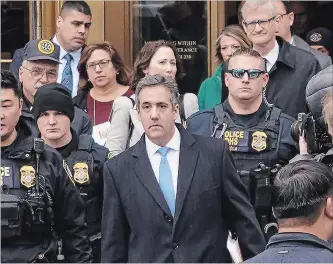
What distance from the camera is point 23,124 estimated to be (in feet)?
23.2

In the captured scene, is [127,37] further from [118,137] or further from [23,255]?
[23,255]

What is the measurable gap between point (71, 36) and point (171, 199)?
266 centimetres

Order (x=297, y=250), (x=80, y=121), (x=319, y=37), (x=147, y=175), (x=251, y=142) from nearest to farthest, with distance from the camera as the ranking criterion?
(x=297, y=250), (x=147, y=175), (x=251, y=142), (x=80, y=121), (x=319, y=37)

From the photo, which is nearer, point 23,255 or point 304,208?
point 304,208

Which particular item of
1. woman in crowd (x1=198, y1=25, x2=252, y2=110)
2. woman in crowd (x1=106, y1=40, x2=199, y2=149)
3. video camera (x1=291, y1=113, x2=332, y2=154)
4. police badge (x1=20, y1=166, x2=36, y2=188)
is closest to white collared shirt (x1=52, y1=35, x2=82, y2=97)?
woman in crowd (x1=106, y1=40, x2=199, y2=149)

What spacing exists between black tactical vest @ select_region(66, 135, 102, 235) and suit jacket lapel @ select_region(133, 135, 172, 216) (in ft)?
2.05

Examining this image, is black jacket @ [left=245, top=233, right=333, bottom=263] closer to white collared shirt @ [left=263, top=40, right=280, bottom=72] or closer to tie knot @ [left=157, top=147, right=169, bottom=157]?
tie knot @ [left=157, top=147, right=169, bottom=157]

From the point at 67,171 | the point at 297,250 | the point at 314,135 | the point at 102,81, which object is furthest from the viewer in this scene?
the point at 102,81

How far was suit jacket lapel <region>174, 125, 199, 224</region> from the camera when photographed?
6.44 meters

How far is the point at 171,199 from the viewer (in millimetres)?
6488

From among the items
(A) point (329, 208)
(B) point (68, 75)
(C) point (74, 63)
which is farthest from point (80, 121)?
(A) point (329, 208)

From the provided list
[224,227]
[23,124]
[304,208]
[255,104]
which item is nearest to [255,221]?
[224,227]

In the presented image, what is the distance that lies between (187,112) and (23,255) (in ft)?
5.47

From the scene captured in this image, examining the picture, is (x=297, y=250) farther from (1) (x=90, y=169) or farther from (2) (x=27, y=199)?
(1) (x=90, y=169)
